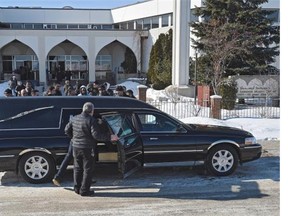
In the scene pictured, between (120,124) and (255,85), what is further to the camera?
(255,85)

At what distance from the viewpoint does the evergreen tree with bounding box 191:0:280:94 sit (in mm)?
23781

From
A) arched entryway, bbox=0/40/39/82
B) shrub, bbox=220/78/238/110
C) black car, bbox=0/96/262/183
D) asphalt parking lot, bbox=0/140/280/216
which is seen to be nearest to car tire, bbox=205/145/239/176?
black car, bbox=0/96/262/183

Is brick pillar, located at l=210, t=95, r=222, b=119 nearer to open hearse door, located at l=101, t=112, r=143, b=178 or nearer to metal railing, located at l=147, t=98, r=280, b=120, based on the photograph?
metal railing, located at l=147, t=98, r=280, b=120

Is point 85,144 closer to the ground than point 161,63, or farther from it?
closer to the ground

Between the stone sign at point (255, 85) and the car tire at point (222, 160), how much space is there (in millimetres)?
13533

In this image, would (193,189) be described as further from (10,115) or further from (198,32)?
(198,32)

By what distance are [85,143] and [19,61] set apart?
3695 centimetres

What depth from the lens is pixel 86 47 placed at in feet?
128

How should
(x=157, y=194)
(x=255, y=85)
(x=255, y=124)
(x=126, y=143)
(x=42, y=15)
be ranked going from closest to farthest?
(x=157, y=194) < (x=126, y=143) < (x=255, y=124) < (x=255, y=85) < (x=42, y=15)

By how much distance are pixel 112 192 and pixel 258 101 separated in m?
15.5

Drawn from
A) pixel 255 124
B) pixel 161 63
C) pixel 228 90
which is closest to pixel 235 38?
pixel 228 90

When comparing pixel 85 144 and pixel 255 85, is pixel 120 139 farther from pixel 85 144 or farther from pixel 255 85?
pixel 255 85

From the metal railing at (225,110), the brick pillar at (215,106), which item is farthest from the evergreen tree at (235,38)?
the brick pillar at (215,106)

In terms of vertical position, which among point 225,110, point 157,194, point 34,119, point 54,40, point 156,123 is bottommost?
point 157,194
